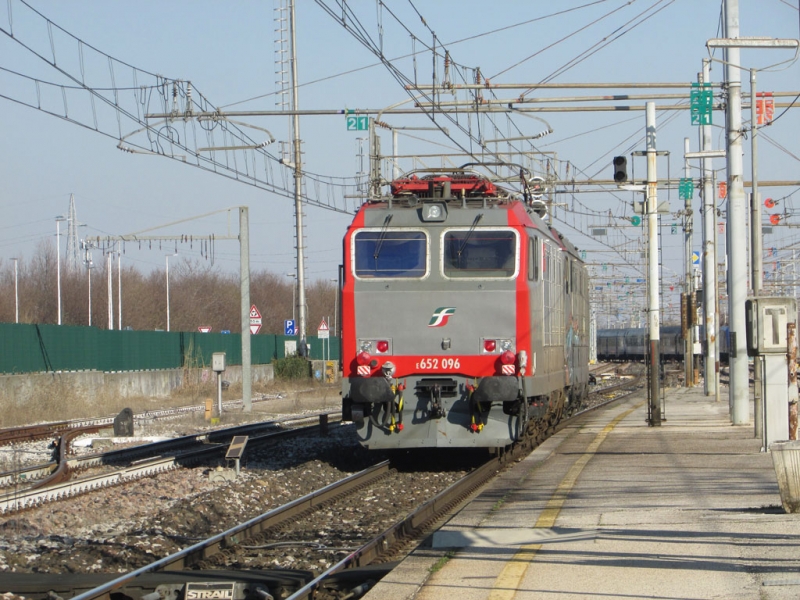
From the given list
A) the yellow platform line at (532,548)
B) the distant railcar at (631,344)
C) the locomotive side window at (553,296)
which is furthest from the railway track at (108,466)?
the distant railcar at (631,344)

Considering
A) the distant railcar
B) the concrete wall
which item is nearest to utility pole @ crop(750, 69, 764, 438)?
the concrete wall

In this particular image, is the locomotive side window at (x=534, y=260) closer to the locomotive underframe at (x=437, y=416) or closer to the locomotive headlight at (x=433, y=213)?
the locomotive headlight at (x=433, y=213)

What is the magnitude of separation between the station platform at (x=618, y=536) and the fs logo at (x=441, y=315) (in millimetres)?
2188

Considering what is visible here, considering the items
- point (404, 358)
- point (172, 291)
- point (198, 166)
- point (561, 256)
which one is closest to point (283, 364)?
point (198, 166)

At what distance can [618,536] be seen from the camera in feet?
28.3

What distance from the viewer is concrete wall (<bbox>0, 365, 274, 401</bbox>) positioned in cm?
2979

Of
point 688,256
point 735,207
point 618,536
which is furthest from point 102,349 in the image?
point 618,536

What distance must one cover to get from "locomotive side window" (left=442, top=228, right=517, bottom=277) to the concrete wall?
18.9 m

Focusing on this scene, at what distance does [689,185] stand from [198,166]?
53.2 ft

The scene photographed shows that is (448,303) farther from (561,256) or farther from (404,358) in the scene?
(561,256)

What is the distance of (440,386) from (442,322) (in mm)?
882

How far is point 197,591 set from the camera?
739 centimetres

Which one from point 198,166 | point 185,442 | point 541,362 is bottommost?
point 185,442

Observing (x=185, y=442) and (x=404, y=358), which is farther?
(x=185, y=442)
